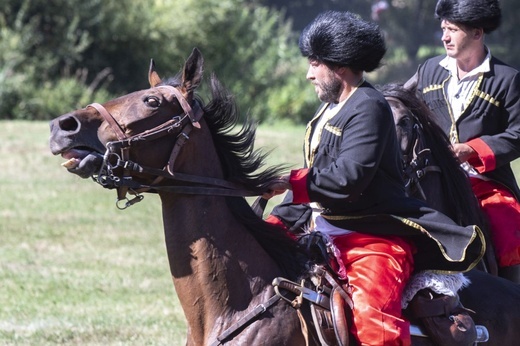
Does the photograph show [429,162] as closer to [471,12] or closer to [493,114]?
[493,114]

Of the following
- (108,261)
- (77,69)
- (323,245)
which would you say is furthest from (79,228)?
(77,69)

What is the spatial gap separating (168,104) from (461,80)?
8.19 ft

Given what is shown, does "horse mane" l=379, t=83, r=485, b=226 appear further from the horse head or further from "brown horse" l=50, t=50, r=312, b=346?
the horse head

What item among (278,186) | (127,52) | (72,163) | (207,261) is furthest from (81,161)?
(127,52)

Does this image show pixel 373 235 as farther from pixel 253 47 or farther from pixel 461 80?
pixel 253 47

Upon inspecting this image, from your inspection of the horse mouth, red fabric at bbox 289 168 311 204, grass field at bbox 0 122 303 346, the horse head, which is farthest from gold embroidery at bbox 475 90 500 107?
the horse mouth

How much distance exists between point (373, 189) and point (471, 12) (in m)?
1.89

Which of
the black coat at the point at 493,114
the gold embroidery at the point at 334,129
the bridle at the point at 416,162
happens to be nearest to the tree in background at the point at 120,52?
the black coat at the point at 493,114

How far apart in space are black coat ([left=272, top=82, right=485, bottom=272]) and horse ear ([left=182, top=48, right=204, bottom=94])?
0.63 metres

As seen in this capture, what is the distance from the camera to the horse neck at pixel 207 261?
4457 millimetres

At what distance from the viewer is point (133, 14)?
27234mm

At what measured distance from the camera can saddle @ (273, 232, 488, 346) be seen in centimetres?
449

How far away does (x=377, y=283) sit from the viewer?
4523 mm

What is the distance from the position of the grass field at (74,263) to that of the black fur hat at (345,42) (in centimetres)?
191
